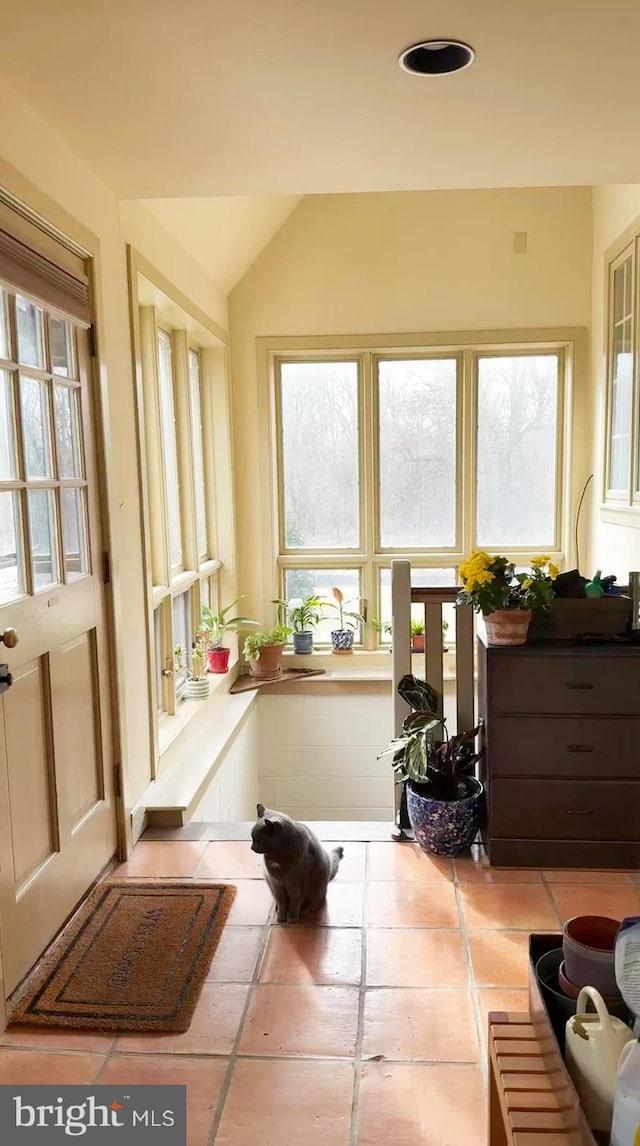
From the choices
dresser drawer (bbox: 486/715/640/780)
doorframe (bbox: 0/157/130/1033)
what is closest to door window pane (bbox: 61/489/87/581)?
doorframe (bbox: 0/157/130/1033)

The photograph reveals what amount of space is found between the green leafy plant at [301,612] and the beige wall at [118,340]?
188 cm

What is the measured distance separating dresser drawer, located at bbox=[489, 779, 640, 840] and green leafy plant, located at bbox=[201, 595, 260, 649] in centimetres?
212

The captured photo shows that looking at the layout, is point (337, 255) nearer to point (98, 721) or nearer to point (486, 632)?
point (486, 632)

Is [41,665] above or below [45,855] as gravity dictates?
above

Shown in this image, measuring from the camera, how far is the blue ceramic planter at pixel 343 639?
5.00m

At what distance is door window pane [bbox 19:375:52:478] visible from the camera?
7.33ft

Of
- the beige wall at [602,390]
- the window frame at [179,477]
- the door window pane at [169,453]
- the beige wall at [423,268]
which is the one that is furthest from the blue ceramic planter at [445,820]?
the beige wall at [423,268]

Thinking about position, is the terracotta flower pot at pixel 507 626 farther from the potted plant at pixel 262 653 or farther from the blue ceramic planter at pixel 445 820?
the potted plant at pixel 262 653

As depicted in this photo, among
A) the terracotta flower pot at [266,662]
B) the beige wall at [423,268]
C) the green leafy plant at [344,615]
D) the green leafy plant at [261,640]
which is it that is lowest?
the terracotta flower pot at [266,662]

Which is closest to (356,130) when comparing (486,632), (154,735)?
(486,632)

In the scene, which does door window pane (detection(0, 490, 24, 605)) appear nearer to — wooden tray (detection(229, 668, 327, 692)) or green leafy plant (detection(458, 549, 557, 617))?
green leafy plant (detection(458, 549, 557, 617))

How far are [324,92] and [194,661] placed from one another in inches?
111

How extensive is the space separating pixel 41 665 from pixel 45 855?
21.7 inches

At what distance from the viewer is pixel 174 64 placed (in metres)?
1.99
